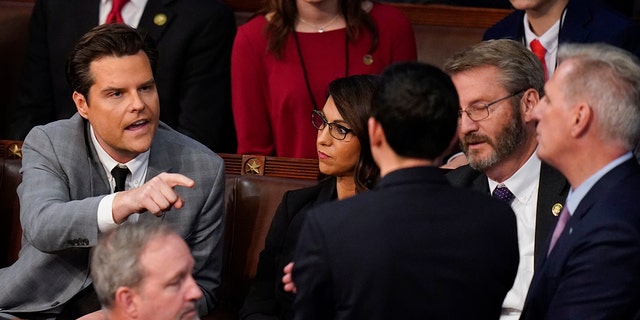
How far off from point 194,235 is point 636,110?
1.29 metres

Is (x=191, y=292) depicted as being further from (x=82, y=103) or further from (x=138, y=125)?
(x=82, y=103)

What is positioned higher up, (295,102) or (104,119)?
(104,119)

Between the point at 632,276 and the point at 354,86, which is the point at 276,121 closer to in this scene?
the point at 354,86

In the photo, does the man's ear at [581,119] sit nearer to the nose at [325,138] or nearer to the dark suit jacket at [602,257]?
the dark suit jacket at [602,257]

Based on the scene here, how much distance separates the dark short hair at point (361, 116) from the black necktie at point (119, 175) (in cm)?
61

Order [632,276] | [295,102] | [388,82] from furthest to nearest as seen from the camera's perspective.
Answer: [295,102]
[632,276]
[388,82]

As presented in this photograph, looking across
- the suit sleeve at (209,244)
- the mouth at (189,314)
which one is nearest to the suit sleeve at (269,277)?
the suit sleeve at (209,244)

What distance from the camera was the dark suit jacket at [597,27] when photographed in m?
3.82

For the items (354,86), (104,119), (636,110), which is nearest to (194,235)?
(104,119)

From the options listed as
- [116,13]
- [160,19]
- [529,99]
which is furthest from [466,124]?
[116,13]

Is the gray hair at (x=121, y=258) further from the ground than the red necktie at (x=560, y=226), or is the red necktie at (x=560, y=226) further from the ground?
the gray hair at (x=121, y=258)

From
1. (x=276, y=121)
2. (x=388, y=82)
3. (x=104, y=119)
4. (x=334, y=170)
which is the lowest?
(x=276, y=121)

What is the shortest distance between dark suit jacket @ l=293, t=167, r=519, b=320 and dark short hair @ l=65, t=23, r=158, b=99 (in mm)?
1258

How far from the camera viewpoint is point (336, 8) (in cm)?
409
